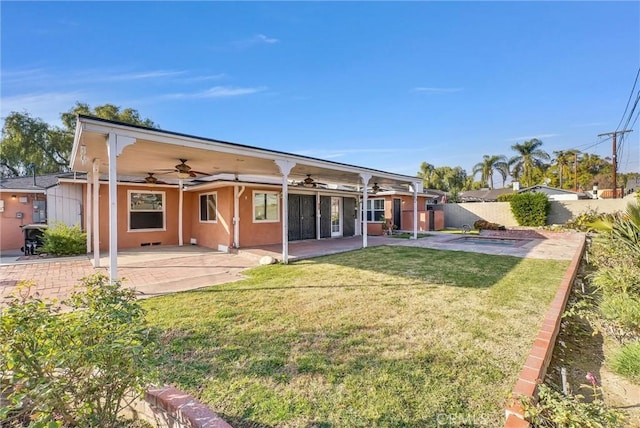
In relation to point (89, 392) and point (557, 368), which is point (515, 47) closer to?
point (557, 368)

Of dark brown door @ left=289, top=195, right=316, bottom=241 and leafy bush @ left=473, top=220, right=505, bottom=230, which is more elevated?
dark brown door @ left=289, top=195, right=316, bottom=241

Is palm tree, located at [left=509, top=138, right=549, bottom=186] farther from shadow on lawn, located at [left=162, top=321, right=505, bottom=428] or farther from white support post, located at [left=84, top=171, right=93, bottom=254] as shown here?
white support post, located at [left=84, top=171, right=93, bottom=254]

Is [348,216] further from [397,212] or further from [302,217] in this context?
[397,212]

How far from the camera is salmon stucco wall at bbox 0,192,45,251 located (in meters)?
11.5

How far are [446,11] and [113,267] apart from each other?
11.6 metres

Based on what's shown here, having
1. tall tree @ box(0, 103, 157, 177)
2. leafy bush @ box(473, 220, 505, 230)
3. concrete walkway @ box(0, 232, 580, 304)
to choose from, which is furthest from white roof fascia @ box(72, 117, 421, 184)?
tall tree @ box(0, 103, 157, 177)

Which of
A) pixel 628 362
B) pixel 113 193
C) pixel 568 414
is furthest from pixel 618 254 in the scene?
pixel 113 193

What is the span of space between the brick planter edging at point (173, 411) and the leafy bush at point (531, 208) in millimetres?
21932

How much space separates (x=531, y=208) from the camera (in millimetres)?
18734

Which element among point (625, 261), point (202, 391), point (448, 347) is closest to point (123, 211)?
point (202, 391)

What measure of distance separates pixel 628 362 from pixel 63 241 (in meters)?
13.0

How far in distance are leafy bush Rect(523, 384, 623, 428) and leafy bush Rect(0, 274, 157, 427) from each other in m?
2.48

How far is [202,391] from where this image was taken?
2.45m

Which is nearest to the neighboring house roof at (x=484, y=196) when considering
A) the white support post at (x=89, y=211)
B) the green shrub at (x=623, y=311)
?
the green shrub at (x=623, y=311)
